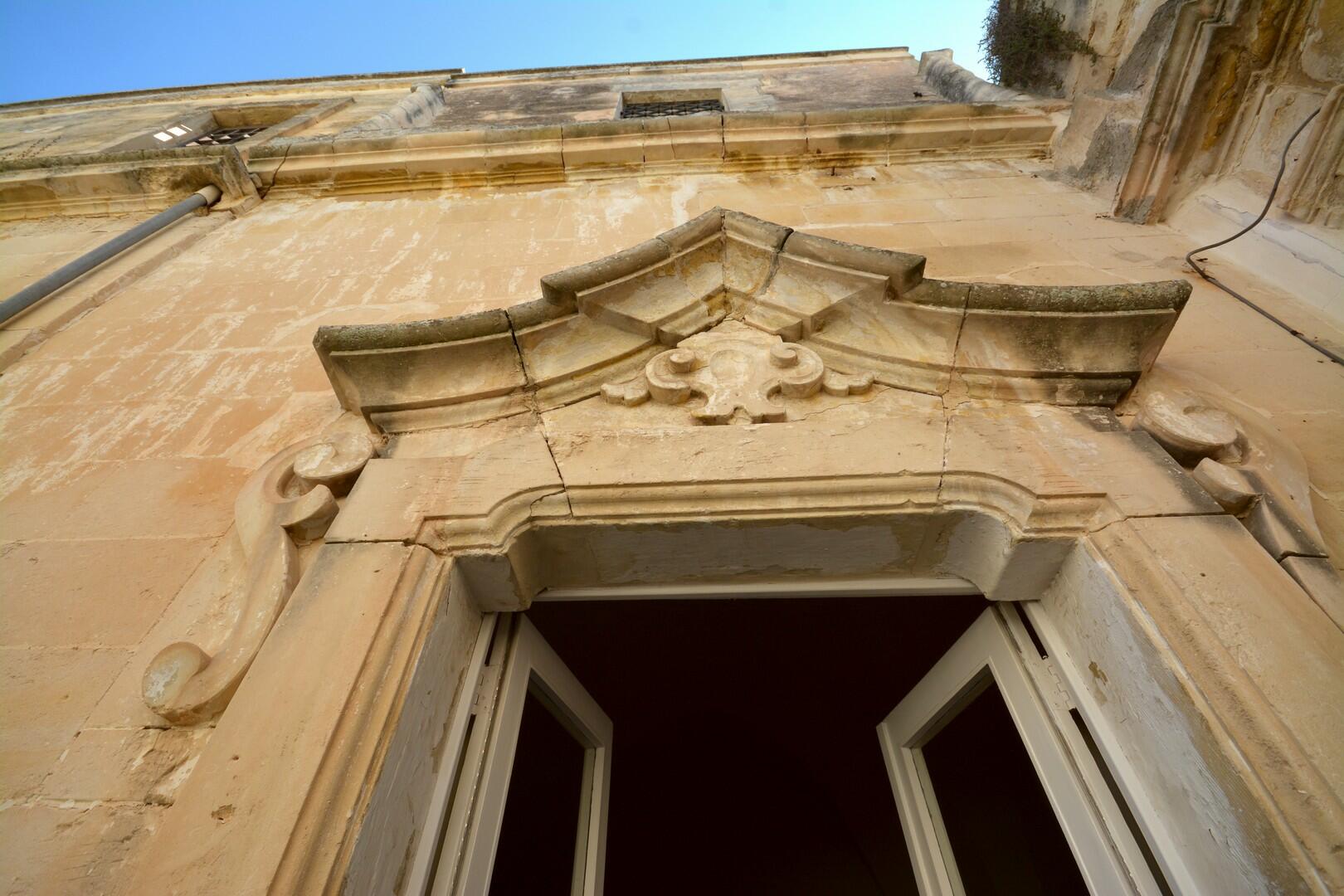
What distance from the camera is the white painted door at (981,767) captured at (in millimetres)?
1295

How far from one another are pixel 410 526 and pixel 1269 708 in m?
1.87

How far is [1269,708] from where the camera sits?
3.50 feet

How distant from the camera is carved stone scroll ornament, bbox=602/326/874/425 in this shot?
5.74ft

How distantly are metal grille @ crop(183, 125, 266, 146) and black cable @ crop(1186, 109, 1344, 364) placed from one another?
28.6 ft

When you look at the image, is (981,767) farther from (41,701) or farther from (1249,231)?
(41,701)

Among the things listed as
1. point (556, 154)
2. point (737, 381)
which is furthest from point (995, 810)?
point (556, 154)

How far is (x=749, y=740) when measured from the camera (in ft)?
14.4

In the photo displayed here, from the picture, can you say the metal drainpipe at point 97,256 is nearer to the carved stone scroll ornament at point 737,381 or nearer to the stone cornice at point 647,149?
the stone cornice at point 647,149

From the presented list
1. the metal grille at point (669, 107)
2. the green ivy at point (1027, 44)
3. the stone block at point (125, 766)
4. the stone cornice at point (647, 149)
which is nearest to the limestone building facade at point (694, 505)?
the stone block at point (125, 766)

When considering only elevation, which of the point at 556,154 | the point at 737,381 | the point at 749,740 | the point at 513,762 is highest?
the point at 556,154

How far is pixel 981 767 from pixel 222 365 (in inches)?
139

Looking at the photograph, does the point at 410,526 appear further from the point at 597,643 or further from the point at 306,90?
the point at 306,90

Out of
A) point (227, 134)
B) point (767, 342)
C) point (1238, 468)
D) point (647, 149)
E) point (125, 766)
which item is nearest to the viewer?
point (125, 766)

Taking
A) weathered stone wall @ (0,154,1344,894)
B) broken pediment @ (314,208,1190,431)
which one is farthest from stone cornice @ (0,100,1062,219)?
broken pediment @ (314,208,1190,431)
